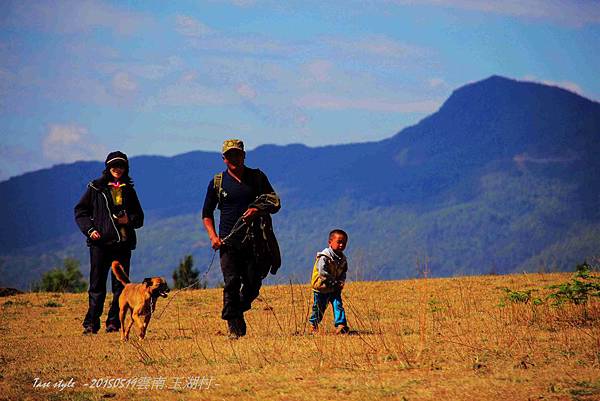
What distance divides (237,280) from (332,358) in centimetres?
282

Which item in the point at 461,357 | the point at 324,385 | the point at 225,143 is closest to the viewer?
the point at 324,385

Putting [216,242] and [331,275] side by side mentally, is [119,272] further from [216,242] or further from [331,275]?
[331,275]

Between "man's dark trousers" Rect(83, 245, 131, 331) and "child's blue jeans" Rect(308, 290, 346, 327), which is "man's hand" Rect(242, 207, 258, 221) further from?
"man's dark trousers" Rect(83, 245, 131, 331)

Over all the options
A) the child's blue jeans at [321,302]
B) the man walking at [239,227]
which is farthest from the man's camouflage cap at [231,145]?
the child's blue jeans at [321,302]

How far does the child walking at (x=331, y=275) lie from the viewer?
13852 mm

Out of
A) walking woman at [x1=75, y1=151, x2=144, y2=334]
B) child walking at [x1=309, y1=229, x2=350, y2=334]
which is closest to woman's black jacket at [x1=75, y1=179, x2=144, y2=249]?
walking woman at [x1=75, y1=151, x2=144, y2=334]

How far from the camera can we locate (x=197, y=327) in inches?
627

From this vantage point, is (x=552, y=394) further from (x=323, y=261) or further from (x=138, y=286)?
(x=138, y=286)

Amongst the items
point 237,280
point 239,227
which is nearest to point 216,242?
point 239,227

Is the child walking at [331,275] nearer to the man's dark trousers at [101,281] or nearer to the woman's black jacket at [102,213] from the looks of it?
the woman's black jacket at [102,213]

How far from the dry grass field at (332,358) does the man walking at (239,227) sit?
1.87ft

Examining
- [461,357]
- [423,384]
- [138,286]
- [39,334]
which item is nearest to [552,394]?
[423,384]

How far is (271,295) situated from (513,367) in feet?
34.0

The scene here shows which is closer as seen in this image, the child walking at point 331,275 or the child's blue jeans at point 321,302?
the child walking at point 331,275
